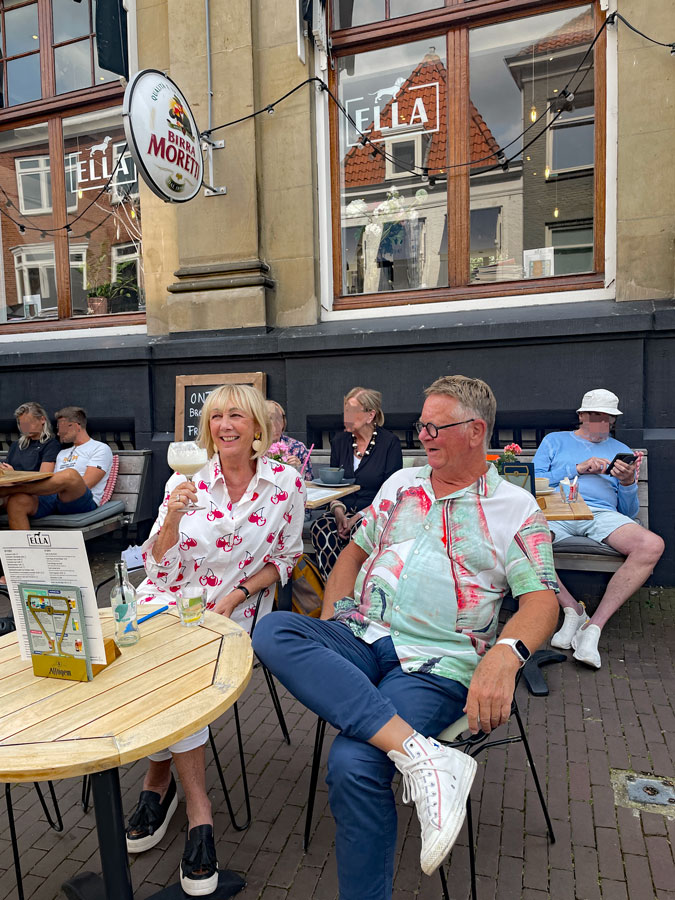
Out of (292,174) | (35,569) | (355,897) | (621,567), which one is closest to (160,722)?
(35,569)

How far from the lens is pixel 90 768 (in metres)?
1.33

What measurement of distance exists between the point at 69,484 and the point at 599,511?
4236 millimetres

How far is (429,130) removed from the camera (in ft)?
19.6

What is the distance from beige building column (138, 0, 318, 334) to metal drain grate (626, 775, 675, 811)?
4.82 metres

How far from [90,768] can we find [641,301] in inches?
209

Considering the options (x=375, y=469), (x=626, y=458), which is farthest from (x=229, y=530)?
(x=626, y=458)

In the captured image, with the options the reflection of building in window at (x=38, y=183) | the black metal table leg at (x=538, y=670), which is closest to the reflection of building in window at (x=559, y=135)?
the black metal table leg at (x=538, y=670)

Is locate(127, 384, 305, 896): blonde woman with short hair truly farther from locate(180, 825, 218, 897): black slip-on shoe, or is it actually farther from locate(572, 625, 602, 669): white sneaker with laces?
locate(572, 625, 602, 669): white sneaker with laces

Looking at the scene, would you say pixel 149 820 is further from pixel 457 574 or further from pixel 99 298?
pixel 99 298

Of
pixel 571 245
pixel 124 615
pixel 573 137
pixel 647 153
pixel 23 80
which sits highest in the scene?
pixel 23 80

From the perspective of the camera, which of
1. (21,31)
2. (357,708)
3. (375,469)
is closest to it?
(357,708)

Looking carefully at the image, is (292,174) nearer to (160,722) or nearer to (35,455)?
(35,455)

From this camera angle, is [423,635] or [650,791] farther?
[650,791]

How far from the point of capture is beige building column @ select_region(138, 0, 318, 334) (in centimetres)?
600
